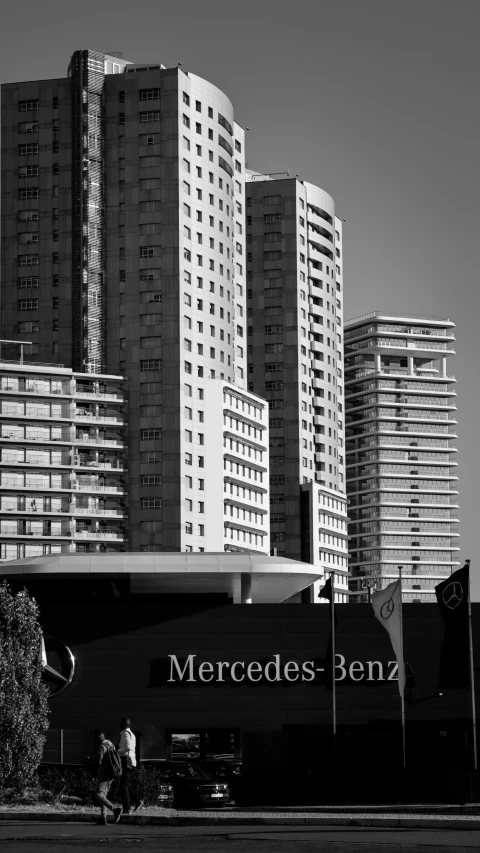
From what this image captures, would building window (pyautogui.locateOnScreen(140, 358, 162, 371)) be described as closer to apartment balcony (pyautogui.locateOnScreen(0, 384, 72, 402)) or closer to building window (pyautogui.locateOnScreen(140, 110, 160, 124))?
apartment balcony (pyautogui.locateOnScreen(0, 384, 72, 402))

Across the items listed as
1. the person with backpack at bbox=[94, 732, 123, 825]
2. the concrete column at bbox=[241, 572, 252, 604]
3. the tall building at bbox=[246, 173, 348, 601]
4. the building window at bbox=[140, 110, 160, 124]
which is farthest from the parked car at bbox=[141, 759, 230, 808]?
the tall building at bbox=[246, 173, 348, 601]

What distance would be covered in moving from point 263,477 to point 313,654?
99.0 metres

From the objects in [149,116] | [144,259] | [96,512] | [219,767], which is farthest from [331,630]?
[149,116]

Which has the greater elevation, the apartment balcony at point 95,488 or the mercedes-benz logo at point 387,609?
the apartment balcony at point 95,488

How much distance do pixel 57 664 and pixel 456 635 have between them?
1465 cm

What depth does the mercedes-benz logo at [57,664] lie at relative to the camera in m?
46.6

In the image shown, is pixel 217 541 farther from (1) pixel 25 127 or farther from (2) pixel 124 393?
(1) pixel 25 127

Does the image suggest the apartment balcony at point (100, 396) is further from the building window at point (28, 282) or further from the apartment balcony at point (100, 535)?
the building window at point (28, 282)

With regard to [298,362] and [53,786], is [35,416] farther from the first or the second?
[53,786]

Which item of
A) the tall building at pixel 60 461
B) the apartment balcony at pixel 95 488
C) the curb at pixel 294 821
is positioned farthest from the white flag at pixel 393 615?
the apartment balcony at pixel 95 488

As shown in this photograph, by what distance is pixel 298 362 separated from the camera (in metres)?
162

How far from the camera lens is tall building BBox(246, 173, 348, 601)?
159 m

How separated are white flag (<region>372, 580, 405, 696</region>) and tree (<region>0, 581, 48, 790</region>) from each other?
10002mm

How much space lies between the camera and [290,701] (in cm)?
4700
